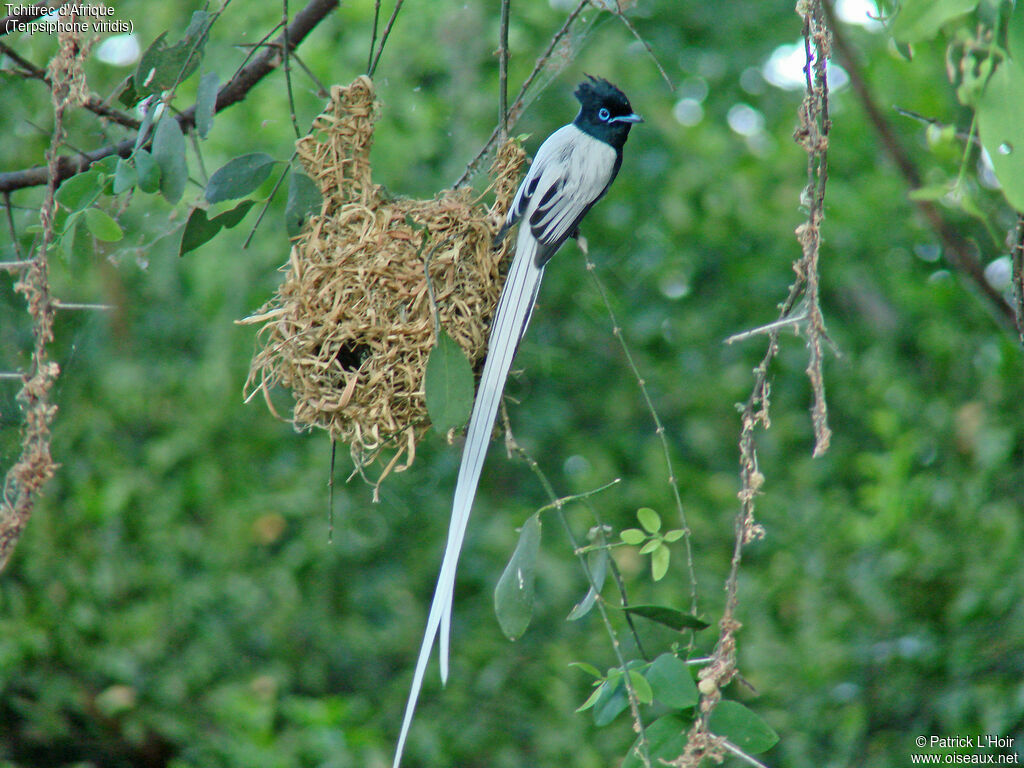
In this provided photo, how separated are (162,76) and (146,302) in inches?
103

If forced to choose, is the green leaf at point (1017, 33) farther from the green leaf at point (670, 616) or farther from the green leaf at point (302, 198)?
the green leaf at point (302, 198)

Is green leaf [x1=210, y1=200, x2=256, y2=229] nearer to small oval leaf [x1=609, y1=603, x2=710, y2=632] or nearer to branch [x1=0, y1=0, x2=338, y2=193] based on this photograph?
branch [x1=0, y1=0, x2=338, y2=193]

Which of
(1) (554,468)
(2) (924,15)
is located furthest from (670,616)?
(1) (554,468)

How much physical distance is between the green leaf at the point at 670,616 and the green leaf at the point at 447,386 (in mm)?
355

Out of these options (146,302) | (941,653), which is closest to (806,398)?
(941,653)

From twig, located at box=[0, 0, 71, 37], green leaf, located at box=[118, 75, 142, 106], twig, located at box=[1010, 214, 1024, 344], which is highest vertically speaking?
twig, located at box=[0, 0, 71, 37]

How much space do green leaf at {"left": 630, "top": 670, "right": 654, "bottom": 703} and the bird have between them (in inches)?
9.8

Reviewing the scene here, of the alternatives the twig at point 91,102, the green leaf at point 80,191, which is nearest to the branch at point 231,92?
the twig at point 91,102

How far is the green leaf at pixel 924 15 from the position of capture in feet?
3.34

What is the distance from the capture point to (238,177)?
147 cm

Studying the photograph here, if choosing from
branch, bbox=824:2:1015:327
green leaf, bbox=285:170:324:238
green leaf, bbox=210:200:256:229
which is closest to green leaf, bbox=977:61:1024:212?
branch, bbox=824:2:1015:327

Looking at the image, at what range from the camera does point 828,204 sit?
11.6 feet

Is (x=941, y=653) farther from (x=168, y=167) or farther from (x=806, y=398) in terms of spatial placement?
(x=168, y=167)

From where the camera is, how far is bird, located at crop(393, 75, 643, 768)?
115 centimetres
